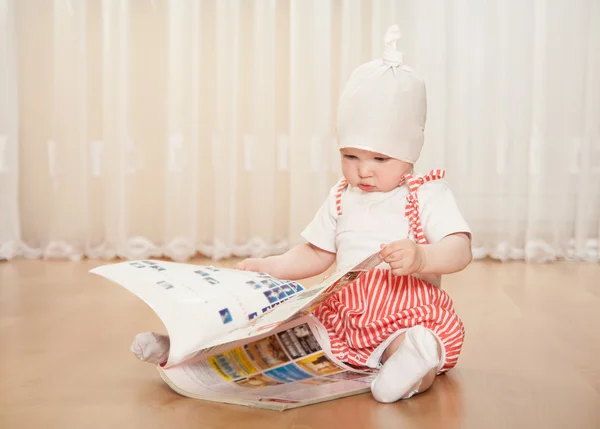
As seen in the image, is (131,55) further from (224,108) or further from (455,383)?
(455,383)

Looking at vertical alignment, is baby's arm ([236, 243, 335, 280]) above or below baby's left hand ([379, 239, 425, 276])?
below

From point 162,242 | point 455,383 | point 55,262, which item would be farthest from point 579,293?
point 55,262

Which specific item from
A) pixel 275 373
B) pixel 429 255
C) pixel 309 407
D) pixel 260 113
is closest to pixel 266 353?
pixel 275 373

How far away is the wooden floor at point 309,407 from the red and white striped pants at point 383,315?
80mm

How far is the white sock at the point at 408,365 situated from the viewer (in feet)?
3.20

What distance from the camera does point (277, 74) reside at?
252 cm

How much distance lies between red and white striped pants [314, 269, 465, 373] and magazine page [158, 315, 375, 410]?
0.08 ft

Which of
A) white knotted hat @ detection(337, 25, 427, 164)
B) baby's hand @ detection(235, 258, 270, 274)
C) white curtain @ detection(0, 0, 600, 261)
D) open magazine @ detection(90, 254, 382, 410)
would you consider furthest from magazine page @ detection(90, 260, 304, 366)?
white curtain @ detection(0, 0, 600, 261)

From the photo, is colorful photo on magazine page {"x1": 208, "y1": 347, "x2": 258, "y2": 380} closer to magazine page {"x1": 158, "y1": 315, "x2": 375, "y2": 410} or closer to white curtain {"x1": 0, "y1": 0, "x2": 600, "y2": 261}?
magazine page {"x1": 158, "y1": 315, "x2": 375, "y2": 410}

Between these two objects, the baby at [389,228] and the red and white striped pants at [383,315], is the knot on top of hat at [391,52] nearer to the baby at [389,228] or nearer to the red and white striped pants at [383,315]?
the baby at [389,228]

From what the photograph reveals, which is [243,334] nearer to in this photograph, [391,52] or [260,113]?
[391,52]

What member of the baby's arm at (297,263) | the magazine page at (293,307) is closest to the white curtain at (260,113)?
the baby's arm at (297,263)

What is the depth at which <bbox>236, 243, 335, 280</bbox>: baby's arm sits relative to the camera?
126 cm

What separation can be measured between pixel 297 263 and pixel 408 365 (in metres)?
0.33
